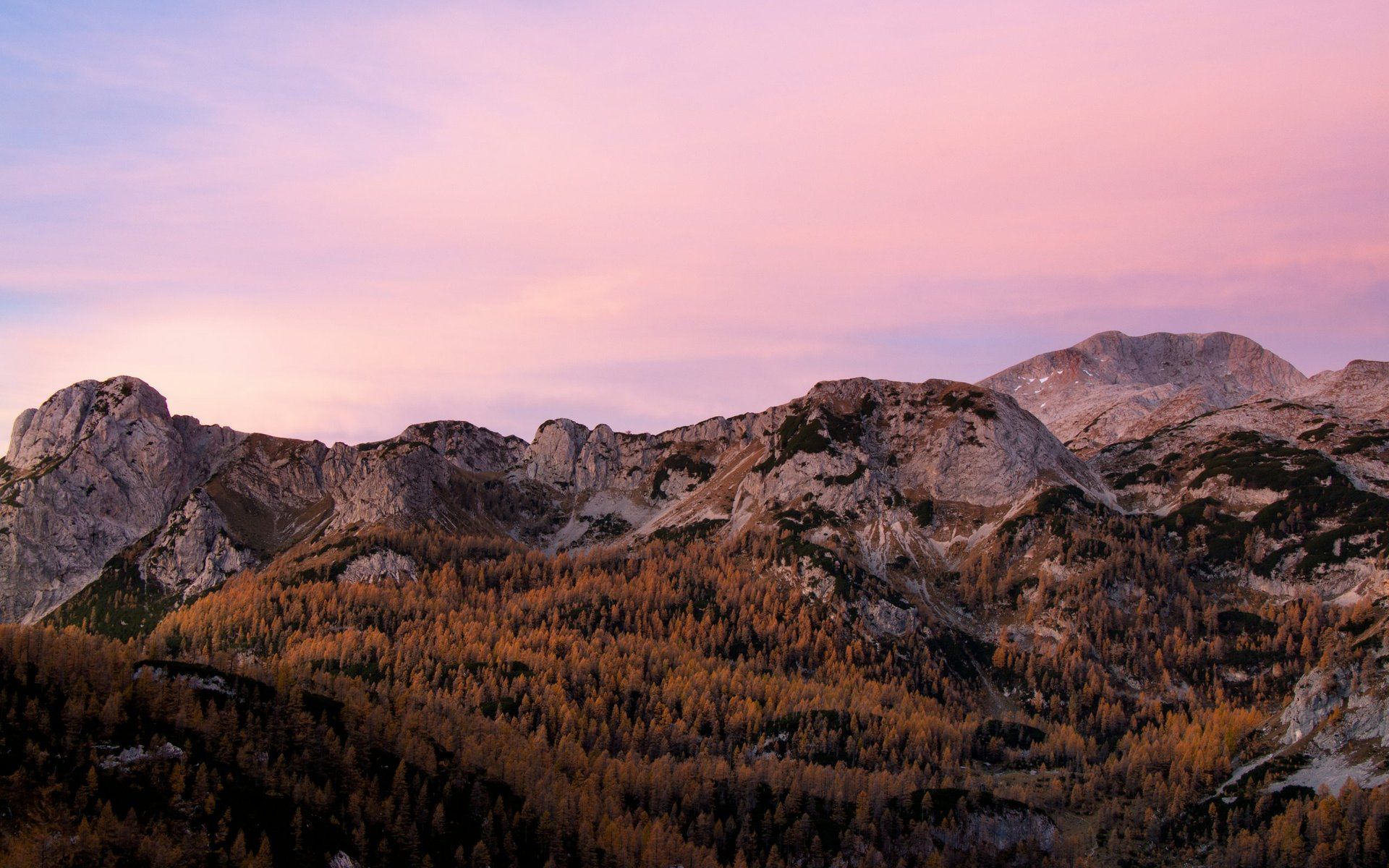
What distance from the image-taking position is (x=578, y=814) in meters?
188

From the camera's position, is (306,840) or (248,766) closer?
(306,840)

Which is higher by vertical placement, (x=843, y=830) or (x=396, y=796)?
(x=396, y=796)

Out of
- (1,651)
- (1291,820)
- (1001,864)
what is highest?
(1,651)

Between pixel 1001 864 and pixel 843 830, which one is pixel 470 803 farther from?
pixel 1001 864

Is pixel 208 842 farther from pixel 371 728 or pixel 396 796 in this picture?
pixel 371 728

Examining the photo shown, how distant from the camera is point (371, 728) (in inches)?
7594

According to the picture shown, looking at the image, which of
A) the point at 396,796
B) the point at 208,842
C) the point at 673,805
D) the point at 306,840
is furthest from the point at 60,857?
the point at 673,805

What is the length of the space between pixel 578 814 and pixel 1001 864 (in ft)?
267

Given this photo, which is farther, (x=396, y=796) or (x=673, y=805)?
(x=673, y=805)

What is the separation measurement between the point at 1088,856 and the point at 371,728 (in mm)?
140009

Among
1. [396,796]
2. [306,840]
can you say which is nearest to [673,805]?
[396,796]

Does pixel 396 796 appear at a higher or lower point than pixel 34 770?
lower

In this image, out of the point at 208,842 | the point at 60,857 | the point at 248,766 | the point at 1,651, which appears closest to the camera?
the point at 60,857

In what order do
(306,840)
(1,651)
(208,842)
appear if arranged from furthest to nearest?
(1,651), (306,840), (208,842)
